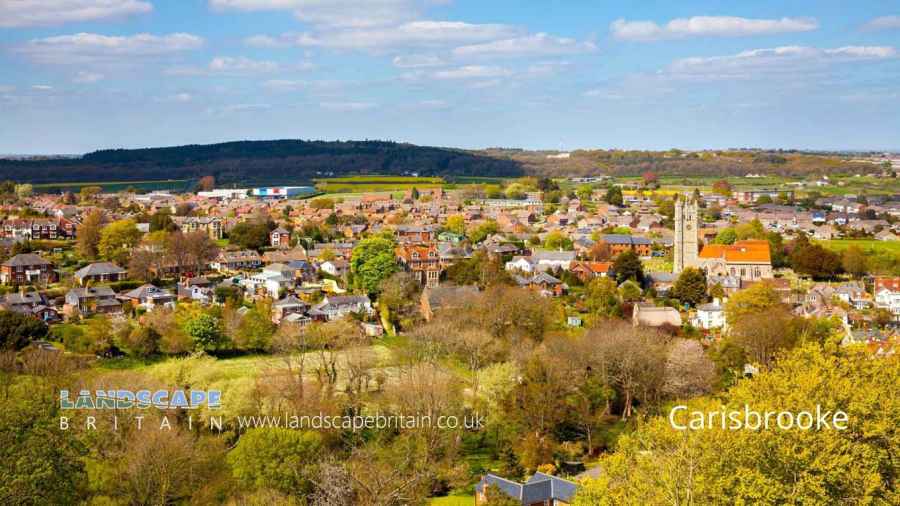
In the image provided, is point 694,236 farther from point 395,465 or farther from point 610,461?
point 610,461

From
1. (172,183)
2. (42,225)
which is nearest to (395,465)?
(42,225)

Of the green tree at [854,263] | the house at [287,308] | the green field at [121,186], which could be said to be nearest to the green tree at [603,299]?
the house at [287,308]

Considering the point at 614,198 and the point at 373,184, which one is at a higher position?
the point at 373,184

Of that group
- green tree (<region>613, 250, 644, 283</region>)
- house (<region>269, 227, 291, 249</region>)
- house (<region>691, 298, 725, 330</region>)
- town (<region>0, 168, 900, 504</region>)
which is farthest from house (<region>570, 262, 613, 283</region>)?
house (<region>269, 227, 291, 249</region>)

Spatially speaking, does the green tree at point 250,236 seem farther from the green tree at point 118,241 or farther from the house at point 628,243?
the house at point 628,243

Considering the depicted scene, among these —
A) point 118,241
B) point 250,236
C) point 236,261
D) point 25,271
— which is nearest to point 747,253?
point 236,261

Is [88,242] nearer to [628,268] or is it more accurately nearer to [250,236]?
[250,236]
